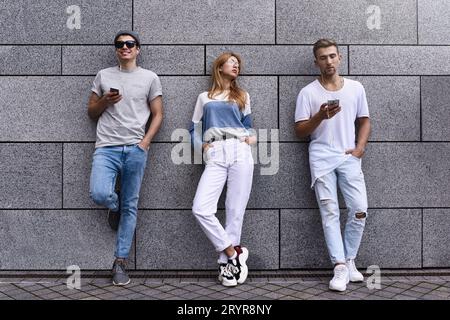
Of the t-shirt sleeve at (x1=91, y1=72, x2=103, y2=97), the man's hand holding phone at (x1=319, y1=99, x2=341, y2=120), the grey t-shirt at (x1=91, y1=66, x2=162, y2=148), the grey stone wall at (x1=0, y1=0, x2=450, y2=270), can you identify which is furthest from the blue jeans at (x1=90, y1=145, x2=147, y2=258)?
the man's hand holding phone at (x1=319, y1=99, x2=341, y2=120)

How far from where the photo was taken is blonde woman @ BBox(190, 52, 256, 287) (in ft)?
15.1

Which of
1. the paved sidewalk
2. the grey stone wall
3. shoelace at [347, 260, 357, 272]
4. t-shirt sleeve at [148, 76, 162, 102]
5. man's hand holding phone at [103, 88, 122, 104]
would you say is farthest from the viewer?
the grey stone wall

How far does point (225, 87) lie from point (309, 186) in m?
1.50

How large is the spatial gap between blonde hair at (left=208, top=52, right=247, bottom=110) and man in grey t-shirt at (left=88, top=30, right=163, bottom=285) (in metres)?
0.62

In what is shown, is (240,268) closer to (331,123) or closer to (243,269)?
(243,269)

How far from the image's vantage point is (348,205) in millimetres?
4664

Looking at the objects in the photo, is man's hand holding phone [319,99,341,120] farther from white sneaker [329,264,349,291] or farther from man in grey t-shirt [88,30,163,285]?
man in grey t-shirt [88,30,163,285]

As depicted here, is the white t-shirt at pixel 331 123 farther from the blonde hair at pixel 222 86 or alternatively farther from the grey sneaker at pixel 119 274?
the grey sneaker at pixel 119 274

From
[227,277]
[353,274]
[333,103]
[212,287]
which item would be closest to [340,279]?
[353,274]

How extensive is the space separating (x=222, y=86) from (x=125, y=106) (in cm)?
108

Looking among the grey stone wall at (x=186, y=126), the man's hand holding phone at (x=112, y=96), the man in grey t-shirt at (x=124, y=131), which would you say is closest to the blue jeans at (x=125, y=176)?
the man in grey t-shirt at (x=124, y=131)

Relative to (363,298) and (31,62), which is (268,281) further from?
(31,62)

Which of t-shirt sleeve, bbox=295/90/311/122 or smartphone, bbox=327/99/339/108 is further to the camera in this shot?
t-shirt sleeve, bbox=295/90/311/122

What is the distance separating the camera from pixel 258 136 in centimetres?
517
